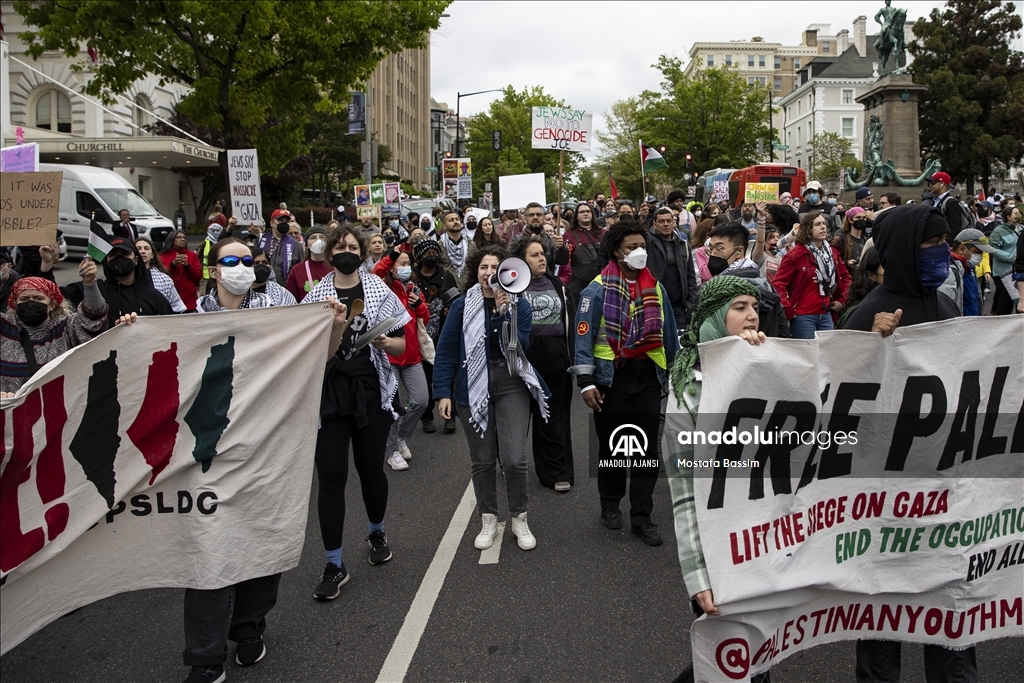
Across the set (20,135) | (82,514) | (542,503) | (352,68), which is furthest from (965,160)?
(82,514)

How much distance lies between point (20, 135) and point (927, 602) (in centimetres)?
2082

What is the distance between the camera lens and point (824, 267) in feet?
24.1

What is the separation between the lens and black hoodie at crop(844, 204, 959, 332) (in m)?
3.46

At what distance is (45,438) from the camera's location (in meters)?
3.38

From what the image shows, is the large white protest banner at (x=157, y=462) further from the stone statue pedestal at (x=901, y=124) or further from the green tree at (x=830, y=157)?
the green tree at (x=830, y=157)

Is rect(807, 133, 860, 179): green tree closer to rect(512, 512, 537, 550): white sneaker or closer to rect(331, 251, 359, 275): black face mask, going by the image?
rect(512, 512, 537, 550): white sneaker

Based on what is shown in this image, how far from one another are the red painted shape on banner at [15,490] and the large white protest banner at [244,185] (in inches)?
395

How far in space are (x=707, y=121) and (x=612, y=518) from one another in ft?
182

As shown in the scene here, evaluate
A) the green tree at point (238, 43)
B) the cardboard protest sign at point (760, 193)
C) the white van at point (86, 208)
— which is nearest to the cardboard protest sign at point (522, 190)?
the cardboard protest sign at point (760, 193)

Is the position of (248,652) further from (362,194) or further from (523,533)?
(362,194)

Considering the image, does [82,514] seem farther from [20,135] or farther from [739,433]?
[20,135]

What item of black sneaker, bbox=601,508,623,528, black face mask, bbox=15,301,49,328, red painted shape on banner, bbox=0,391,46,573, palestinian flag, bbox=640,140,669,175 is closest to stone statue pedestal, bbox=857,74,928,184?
palestinian flag, bbox=640,140,669,175

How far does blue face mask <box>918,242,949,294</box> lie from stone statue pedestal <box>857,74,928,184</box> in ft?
Answer: 95.4

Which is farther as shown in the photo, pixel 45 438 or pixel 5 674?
pixel 5 674
